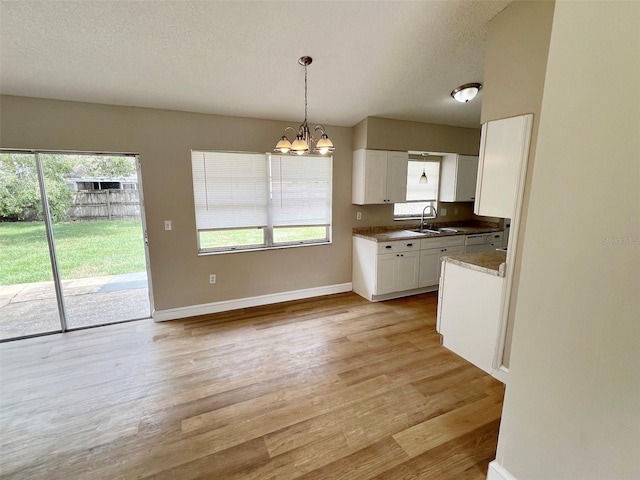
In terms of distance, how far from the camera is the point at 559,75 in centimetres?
115

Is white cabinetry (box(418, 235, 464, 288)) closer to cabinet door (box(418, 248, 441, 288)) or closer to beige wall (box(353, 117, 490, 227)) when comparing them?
cabinet door (box(418, 248, 441, 288))

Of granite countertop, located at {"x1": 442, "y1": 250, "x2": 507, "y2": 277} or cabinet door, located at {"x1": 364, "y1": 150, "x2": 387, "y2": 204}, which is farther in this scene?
cabinet door, located at {"x1": 364, "y1": 150, "x2": 387, "y2": 204}

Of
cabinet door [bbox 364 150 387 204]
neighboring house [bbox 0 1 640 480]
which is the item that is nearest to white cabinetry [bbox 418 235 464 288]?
cabinet door [bbox 364 150 387 204]

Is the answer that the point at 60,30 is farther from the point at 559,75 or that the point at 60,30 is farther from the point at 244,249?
the point at 559,75

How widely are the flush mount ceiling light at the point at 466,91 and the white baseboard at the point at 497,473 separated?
3314 mm

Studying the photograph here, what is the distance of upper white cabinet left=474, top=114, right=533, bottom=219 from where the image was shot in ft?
6.82

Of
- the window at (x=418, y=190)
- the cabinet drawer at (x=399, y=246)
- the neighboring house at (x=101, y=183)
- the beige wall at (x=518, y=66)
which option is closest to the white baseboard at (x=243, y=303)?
the cabinet drawer at (x=399, y=246)

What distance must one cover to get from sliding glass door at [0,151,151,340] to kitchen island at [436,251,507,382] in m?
3.40

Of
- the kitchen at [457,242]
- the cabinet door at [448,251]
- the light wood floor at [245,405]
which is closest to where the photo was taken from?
the light wood floor at [245,405]

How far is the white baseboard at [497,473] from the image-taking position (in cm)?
142

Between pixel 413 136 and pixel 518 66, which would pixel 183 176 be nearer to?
pixel 413 136

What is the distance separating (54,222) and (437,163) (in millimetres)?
5357

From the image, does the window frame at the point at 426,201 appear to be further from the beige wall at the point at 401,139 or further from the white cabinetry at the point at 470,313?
the white cabinetry at the point at 470,313

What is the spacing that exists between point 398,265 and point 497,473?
2.69 metres
